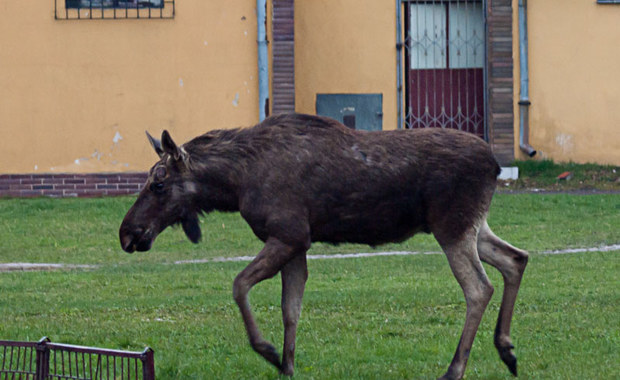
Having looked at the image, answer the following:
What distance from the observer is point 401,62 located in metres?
21.8

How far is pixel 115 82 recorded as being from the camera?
20.5 metres

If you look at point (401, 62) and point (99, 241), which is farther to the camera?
point (401, 62)

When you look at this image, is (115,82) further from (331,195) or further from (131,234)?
(331,195)

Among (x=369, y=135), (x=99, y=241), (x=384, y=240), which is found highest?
(x=369, y=135)

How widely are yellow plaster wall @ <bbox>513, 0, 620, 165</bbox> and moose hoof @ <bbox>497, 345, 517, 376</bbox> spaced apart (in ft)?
51.1

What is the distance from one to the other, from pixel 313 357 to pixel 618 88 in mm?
15915

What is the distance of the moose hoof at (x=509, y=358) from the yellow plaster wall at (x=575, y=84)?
1558cm

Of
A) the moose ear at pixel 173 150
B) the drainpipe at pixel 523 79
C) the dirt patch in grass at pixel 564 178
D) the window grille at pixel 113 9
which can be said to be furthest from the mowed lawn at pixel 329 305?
the window grille at pixel 113 9

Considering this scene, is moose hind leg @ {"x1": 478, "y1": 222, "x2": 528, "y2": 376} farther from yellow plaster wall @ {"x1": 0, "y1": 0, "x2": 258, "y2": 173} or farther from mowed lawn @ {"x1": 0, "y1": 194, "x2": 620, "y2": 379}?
yellow plaster wall @ {"x1": 0, "y1": 0, "x2": 258, "y2": 173}

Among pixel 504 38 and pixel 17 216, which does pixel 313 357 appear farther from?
pixel 504 38

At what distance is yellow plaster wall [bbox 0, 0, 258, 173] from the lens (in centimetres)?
2036

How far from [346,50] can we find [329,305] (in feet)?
40.3

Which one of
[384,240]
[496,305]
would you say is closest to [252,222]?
[384,240]

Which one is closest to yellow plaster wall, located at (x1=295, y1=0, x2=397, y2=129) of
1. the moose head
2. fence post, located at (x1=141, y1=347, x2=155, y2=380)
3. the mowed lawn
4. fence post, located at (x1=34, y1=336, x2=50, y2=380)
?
the mowed lawn
